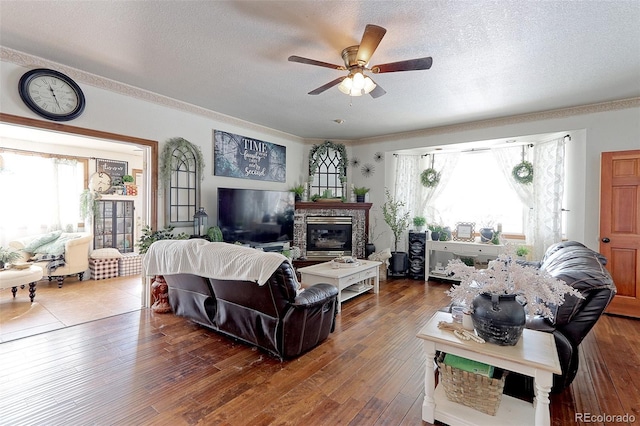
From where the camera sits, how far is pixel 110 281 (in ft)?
17.0

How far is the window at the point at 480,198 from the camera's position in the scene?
5.20 m

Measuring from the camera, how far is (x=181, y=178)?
423 cm

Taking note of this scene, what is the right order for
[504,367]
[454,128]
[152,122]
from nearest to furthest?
[504,367], [152,122], [454,128]

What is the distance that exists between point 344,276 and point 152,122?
3239mm

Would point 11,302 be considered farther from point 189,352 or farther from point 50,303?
point 189,352

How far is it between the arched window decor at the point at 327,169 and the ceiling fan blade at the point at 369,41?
3.72m

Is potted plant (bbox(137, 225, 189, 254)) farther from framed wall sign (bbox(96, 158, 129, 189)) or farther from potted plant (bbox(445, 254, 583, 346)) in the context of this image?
potted plant (bbox(445, 254, 583, 346))

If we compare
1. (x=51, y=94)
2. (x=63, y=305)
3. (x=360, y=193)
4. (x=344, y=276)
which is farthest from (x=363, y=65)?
(x=63, y=305)

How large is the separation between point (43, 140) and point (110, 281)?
2807 mm

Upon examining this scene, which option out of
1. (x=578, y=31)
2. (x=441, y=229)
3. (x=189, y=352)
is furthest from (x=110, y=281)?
(x=578, y=31)

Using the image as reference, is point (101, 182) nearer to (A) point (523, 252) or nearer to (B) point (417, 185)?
(B) point (417, 185)

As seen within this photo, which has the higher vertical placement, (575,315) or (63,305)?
(575,315)

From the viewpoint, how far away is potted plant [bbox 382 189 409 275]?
567cm

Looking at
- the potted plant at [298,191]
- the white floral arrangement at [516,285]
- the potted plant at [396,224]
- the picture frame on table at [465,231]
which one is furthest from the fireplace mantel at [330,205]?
Answer: the white floral arrangement at [516,285]
